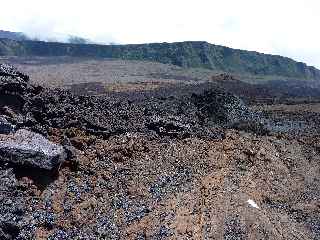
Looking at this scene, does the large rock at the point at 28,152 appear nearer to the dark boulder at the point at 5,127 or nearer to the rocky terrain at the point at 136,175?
the rocky terrain at the point at 136,175

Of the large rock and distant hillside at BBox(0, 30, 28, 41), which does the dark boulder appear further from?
distant hillside at BBox(0, 30, 28, 41)

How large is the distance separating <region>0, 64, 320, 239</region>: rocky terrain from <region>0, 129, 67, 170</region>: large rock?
3 cm

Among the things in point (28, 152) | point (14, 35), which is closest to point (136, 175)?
point (28, 152)

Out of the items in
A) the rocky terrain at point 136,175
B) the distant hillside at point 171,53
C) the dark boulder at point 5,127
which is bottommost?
the distant hillside at point 171,53

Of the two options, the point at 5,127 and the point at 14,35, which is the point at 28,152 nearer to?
the point at 5,127

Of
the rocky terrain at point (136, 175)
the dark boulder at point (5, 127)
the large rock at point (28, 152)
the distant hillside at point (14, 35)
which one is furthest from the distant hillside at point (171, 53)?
the large rock at point (28, 152)

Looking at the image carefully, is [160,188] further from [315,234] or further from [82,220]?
[315,234]

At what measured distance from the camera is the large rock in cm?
1653

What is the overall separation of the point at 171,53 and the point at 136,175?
83.8 m

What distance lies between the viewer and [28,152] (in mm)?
16625

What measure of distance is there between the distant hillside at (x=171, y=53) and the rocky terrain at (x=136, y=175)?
73711 millimetres

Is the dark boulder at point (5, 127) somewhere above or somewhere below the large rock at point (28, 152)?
above

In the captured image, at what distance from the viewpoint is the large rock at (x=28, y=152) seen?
16.5 m

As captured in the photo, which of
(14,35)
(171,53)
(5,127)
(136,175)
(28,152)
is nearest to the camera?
(28,152)
